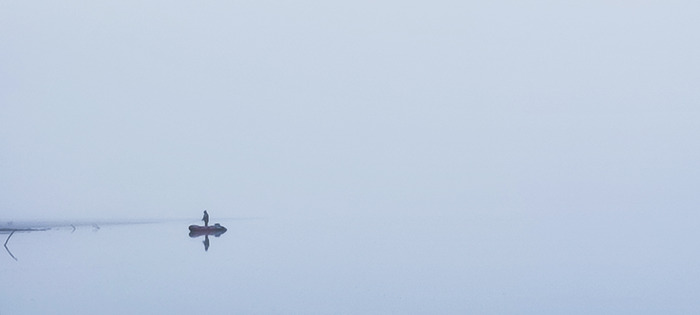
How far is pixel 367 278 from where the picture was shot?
2650cm

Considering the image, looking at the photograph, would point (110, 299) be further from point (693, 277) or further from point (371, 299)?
point (693, 277)

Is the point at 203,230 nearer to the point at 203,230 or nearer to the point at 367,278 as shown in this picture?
the point at 203,230

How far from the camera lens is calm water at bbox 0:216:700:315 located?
67.6 feet

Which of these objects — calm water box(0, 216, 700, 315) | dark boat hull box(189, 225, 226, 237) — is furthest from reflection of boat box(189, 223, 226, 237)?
calm water box(0, 216, 700, 315)

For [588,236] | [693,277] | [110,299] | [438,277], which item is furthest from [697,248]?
[110,299]

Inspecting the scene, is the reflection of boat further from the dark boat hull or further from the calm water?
the calm water

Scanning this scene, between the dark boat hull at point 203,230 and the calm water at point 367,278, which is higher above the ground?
the dark boat hull at point 203,230

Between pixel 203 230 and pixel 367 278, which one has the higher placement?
pixel 203 230

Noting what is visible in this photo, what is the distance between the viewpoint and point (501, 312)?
19812 millimetres

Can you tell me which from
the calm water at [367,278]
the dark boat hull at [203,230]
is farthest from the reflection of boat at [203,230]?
the calm water at [367,278]

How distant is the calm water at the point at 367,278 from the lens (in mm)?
20609

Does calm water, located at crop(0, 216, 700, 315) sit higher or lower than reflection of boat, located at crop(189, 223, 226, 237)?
lower

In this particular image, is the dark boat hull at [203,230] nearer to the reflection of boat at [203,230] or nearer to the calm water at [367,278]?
the reflection of boat at [203,230]

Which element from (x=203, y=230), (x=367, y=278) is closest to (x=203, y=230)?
(x=203, y=230)
